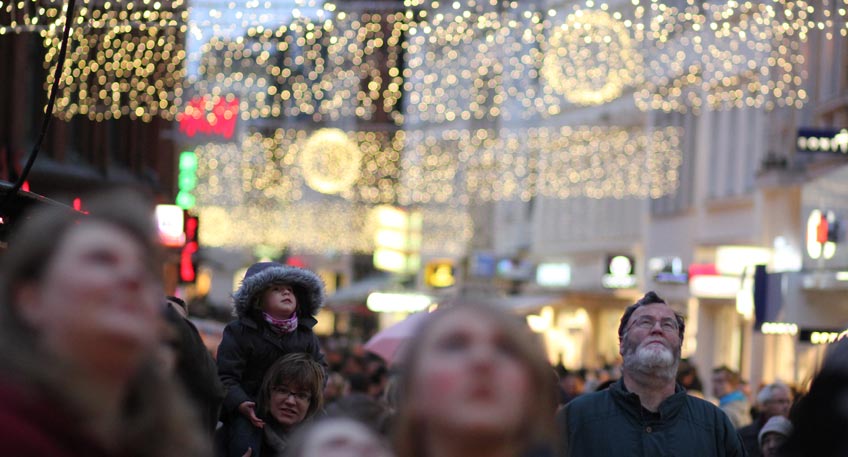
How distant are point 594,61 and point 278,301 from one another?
109 ft

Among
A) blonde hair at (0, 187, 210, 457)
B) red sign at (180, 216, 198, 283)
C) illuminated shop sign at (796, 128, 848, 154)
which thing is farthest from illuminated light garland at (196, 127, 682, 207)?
blonde hair at (0, 187, 210, 457)

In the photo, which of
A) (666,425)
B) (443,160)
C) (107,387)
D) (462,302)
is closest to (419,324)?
(462,302)

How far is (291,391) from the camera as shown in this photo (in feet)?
23.4

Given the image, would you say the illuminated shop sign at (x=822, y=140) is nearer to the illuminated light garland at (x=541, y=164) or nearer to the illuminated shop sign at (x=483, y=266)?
the illuminated light garland at (x=541, y=164)

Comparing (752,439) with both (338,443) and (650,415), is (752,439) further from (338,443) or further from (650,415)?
(338,443)

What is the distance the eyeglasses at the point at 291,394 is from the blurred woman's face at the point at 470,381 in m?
4.06

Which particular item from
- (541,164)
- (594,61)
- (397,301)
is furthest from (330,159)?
(541,164)

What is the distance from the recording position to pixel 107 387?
2842mm

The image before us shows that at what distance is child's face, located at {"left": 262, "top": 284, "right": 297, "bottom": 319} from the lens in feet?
25.1

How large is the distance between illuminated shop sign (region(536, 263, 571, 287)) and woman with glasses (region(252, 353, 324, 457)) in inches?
1706

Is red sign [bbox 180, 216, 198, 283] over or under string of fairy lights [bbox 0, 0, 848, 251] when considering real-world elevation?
under

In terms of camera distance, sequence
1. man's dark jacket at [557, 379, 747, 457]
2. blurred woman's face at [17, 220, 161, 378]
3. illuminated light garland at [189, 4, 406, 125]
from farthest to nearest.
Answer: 1. illuminated light garland at [189, 4, 406, 125]
2. man's dark jacket at [557, 379, 747, 457]
3. blurred woman's face at [17, 220, 161, 378]

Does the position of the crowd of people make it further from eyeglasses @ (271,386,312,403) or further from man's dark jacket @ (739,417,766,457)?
man's dark jacket @ (739,417,766,457)

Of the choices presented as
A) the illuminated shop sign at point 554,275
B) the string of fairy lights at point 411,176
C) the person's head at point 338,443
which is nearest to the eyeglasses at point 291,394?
the person's head at point 338,443
